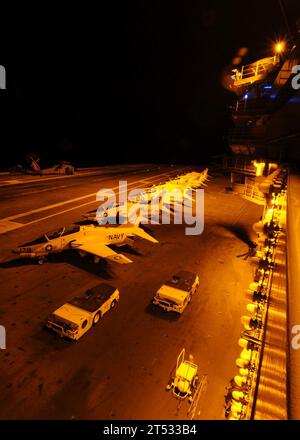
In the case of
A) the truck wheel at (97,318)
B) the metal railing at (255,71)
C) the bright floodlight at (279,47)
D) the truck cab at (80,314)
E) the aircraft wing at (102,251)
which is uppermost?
the bright floodlight at (279,47)

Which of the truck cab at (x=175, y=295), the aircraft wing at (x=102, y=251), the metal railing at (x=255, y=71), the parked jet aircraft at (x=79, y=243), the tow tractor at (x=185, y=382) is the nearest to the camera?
the tow tractor at (x=185, y=382)

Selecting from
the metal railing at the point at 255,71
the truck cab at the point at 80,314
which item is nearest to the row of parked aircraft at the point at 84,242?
the truck cab at the point at 80,314

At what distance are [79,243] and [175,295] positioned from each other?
9554 millimetres

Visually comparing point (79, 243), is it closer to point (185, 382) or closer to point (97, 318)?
point (97, 318)

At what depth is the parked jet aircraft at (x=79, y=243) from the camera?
2094 centimetres

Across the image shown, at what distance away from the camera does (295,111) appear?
25.4 meters

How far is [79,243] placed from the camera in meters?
22.0

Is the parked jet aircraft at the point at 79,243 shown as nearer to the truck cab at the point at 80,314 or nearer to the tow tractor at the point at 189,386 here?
the truck cab at the point at 80,314

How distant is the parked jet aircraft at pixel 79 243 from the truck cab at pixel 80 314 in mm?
4564

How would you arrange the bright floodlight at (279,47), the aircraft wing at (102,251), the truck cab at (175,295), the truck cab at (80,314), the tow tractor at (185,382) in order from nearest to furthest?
the tow tractor at (185,382)
the truck cab at (80,314)
the truck cab at (175,295)
the aircraft wing at (102,251)
the bright floodlight at (279,47)

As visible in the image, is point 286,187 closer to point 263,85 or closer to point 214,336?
point 214,336

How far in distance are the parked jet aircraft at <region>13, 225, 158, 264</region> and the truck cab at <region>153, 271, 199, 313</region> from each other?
13.4 feet

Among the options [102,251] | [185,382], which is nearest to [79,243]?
[102,251]
